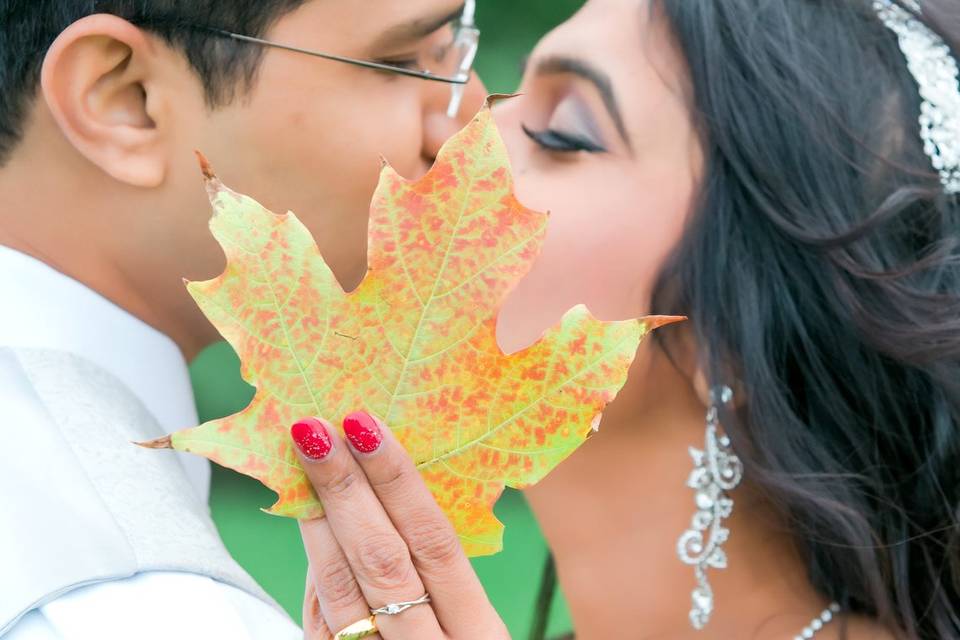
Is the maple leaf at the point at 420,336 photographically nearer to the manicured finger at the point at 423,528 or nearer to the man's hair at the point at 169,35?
the manicured finger at the point at 423,528

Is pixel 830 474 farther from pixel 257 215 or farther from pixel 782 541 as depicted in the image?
pixel 257 215

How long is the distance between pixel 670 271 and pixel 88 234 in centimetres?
86

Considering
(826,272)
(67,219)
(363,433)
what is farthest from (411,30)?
(363,433)

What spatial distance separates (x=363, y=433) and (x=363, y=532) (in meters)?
0.09

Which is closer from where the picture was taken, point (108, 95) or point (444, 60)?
point (108, 95)

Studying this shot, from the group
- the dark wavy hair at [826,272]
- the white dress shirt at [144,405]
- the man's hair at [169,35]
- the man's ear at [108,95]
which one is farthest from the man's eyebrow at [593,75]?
the white dress shirt at [144,405]

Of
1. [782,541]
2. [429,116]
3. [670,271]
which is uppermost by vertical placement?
[429,116]

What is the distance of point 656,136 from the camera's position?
1534 millimetres

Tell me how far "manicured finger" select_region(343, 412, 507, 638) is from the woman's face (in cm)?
61

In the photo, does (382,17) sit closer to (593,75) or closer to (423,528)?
(593,75)

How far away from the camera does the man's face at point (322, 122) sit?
1.55 meters

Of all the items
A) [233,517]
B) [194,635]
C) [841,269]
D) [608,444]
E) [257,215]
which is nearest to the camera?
[257,215]

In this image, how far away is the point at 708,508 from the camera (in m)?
1.63

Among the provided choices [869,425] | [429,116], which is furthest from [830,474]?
[429,116]
